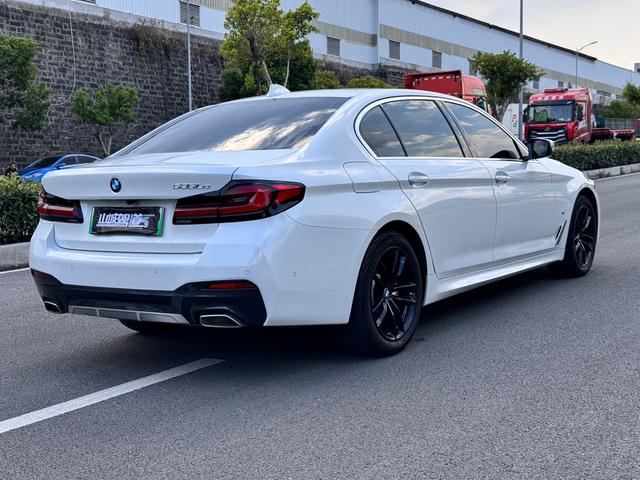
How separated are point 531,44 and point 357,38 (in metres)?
26.0

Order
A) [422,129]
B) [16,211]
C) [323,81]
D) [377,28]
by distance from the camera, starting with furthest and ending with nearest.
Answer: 1. [377,28]
2. [323,81]
3. [16,211]
4. [422,129]

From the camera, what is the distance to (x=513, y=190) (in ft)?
19.5

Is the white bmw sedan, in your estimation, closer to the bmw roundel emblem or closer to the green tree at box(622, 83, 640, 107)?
the bmw roundel emblem

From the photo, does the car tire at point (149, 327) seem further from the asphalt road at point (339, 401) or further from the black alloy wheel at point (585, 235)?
the black alloy wheel at point (585, 235)

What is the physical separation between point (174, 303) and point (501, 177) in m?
2.87

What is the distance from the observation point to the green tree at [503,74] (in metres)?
40.3

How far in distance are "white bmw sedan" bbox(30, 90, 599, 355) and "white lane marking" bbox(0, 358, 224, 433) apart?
0.37m

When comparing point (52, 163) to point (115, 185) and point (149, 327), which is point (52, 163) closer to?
point (149, 327)

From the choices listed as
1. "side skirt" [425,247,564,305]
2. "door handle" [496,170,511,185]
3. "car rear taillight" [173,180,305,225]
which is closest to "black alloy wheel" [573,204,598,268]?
"side skirt" [425,247,564,305]

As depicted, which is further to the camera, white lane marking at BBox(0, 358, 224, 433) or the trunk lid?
the trunk lid

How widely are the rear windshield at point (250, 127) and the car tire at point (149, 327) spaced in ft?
3.80

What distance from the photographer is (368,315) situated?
4410 millimetres

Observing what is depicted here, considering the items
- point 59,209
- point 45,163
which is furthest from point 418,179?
point 45,163

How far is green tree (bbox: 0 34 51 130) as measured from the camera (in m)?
25.2
